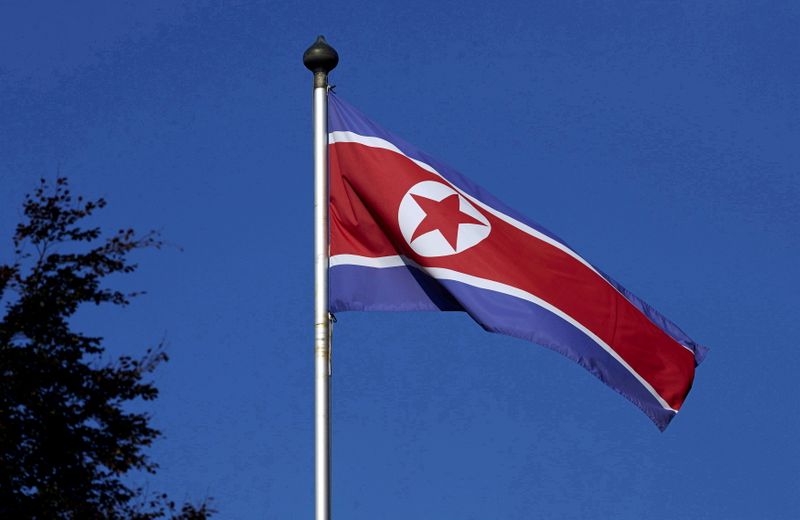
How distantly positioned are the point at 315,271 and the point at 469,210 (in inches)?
81.1

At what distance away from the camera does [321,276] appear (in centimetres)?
1224

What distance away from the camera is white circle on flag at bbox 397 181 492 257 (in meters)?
13.2

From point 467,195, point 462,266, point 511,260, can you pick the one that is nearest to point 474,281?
point 462,266

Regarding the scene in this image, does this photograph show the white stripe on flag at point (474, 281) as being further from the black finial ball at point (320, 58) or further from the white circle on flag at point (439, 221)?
the black finial ball at point (320, 58)

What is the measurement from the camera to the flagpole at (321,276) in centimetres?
1116

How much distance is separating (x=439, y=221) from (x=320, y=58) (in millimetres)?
1860

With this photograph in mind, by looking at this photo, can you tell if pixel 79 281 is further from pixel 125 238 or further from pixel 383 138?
pixel 383 138

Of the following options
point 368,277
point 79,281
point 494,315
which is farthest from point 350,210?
point 79,281

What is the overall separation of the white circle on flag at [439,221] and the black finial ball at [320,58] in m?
1.38

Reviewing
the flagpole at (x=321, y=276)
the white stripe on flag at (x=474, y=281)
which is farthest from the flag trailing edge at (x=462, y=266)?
the flagpole at (x=321, y=276)

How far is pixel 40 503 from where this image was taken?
15.2m

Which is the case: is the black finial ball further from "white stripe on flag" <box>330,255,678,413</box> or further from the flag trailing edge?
"white stripe on flag" <box>330,255,678,413</box>

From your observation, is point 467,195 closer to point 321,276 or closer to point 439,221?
point 439,221

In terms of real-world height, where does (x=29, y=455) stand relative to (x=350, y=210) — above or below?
below
